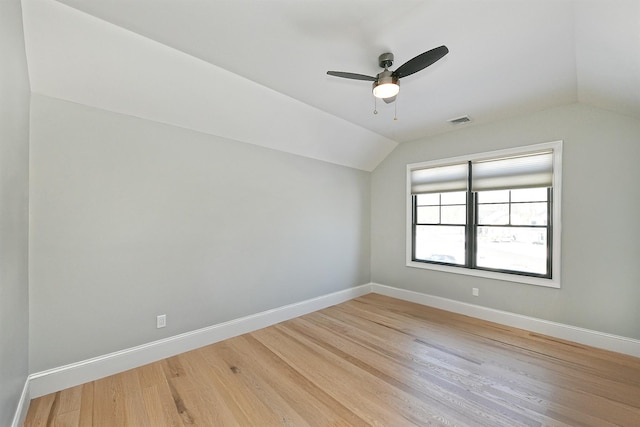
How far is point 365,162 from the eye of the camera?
4699 mm

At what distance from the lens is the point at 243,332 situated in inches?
125

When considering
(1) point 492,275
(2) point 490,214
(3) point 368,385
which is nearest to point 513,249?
(1) point 492,275

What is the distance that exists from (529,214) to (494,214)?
0.40m

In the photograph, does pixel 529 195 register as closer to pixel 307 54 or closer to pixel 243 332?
pixel 307 54

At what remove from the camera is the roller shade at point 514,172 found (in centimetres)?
325

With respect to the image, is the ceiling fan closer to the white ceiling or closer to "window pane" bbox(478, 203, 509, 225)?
the white ceiling

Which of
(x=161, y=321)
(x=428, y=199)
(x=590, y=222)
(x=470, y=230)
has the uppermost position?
(x=428, y=199)

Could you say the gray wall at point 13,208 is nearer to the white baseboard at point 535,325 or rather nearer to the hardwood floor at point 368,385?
the hardwood floor at point 368,385

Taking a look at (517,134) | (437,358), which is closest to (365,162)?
(517,134)

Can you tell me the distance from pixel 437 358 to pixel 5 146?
3699mm

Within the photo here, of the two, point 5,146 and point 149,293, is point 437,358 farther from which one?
point 5,146

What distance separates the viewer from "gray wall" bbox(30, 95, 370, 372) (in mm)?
2084

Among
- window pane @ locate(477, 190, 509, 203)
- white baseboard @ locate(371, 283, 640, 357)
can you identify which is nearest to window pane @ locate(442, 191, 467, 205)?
window pane @ locate(477, 190, 509, 203)

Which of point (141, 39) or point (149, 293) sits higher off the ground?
point (141, 39)
